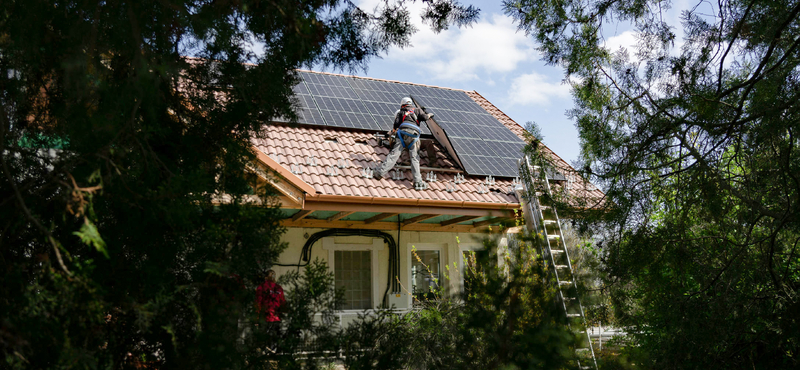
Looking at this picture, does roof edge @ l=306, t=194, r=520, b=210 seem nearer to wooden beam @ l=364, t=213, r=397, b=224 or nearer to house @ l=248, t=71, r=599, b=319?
house @ l=248, t=71, r=599, b=319

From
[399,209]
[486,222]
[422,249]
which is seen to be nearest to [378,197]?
[399,209]

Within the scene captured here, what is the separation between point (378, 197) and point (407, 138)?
191cm

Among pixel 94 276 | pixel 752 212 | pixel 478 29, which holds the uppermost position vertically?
pixel 478 29

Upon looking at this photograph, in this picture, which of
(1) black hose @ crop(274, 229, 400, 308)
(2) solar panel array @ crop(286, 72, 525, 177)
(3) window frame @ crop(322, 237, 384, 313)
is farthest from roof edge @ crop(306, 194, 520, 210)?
(3) window frame @ crop(322, 237, 384, 313)

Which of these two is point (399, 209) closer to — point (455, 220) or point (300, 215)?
point (300, 215)

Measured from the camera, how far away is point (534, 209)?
937 centimetres

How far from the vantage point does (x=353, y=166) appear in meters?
9.57

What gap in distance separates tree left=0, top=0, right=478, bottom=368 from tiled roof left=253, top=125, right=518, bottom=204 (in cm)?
504

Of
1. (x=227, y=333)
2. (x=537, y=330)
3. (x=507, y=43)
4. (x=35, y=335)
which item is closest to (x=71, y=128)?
(x=35, y=335)

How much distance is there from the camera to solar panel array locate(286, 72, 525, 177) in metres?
10.9

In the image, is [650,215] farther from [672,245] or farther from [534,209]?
[534,209]

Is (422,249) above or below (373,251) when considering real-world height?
above

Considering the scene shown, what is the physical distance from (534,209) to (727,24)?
4639mm

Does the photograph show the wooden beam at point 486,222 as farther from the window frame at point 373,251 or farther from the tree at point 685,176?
the tree at point 685,176
